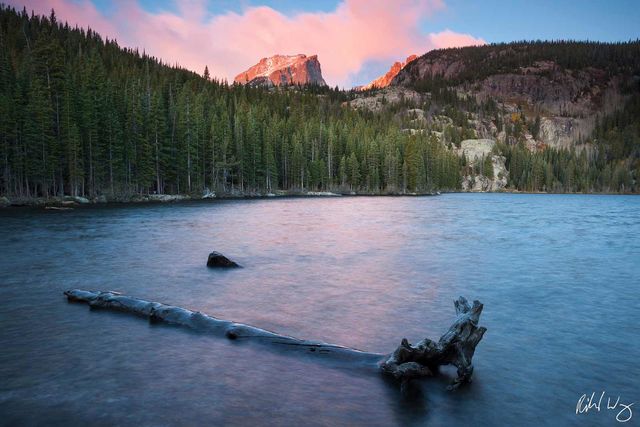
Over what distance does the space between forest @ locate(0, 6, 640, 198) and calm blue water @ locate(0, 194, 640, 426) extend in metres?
40.9

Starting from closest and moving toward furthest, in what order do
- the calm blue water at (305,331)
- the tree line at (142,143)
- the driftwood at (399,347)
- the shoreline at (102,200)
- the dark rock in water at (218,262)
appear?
the calm blue water at (305,331)
the driftwood at (399,347)
the dark rock in water at (218,262)
the shoreline at (102,200)
the tree line at (142,143)

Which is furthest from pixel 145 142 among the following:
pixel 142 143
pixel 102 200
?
pixel 102 200

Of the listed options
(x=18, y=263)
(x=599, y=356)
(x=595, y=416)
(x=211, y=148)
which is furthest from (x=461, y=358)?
(x=211, y=148)

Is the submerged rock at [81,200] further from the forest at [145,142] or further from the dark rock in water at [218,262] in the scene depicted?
the dark rock in water at [218,262]

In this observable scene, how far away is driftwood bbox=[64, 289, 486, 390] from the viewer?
9.57 m

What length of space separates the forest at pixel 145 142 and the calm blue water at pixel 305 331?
40950 mm
